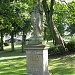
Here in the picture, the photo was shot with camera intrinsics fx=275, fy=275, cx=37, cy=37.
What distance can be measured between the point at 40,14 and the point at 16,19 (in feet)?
71.9

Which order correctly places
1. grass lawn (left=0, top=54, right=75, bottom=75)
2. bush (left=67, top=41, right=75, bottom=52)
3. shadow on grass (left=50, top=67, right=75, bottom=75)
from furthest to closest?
1. bush (left=67, top=41, right=75, bottom=52)
2. grass lawn (left=0, top=54, right=75, bottom=75)
3. shadow on grass (left=50, top=67, right=75, bottom=75)

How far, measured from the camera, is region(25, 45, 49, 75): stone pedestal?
13.1 metres

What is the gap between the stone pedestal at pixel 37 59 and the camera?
13141 mm

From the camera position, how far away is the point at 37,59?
13203mm

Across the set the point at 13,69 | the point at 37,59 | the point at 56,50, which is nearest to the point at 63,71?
the point at 13,69

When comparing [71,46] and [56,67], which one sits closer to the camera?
[56,67]

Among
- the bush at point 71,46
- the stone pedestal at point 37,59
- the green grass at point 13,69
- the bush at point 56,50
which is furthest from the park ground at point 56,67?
the stone pedestal at point 37,59

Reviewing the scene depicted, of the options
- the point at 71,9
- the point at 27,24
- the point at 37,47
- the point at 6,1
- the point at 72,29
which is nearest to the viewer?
the point at 37,47

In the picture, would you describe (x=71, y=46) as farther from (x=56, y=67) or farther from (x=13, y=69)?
(x=13, y=69)

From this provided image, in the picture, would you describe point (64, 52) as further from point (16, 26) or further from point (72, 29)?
point (72, 29)

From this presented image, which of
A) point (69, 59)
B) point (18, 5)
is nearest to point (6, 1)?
point (18, 5)

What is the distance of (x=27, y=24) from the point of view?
40.6 metres

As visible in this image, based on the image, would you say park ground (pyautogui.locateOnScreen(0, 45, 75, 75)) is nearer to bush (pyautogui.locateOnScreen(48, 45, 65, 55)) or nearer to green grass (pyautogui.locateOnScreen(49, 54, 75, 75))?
green grass (pyautogui.locateOnScreen(49, 54, 75, 75))

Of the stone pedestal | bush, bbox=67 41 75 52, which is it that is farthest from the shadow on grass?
bush, bbox=67 41 75 52
